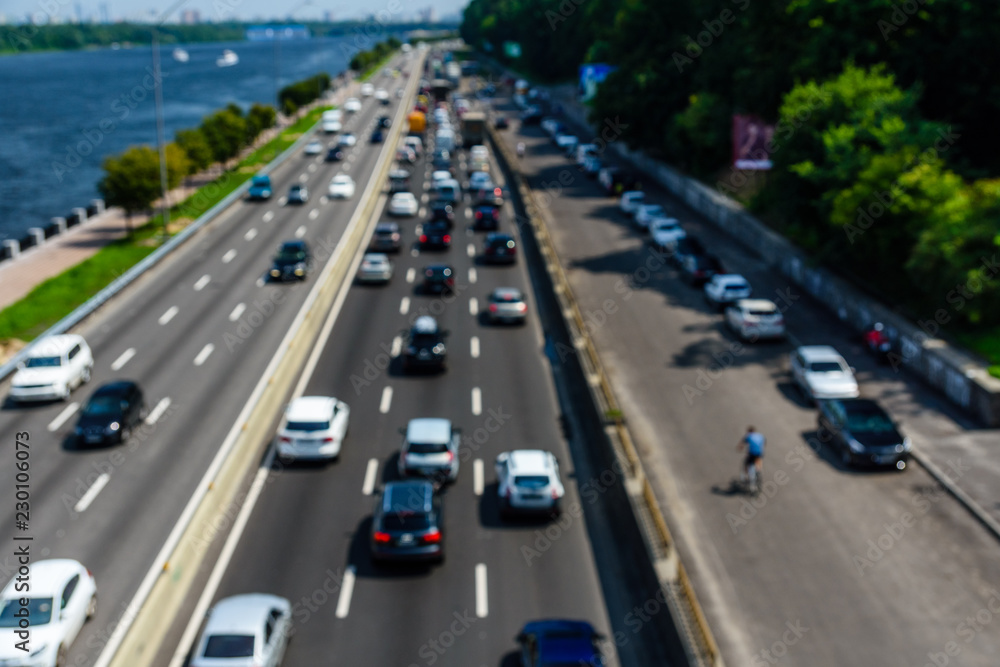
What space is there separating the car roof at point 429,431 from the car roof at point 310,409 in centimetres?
274

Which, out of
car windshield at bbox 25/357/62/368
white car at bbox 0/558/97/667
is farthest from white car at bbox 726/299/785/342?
white car at bbox 0/558/97/667

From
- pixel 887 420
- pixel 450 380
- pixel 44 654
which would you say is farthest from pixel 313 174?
pixel 44 654

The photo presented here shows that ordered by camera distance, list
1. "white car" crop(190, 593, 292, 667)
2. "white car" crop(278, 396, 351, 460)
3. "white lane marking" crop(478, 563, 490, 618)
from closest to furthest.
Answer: "white car" crop(190, 593, 292, 667)
"white lane marking" crop(478, 563, 490, 618)
"white car" crop(278, 396, 351, 460)

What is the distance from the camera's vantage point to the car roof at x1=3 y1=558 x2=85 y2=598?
63.5ft

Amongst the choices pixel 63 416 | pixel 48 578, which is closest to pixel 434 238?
pixel 63 416

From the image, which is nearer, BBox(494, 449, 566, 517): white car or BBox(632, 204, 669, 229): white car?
BBox(494, 449, 566, 517): white car

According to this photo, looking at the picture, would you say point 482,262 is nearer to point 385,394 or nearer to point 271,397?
point 385,394

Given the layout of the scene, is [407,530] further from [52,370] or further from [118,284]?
[118,284]

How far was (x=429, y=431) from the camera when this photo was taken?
27609 millimetres

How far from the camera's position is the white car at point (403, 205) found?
64.2m

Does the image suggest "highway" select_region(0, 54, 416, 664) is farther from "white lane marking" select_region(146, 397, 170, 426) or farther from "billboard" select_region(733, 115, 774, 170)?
"billboard" select_region(733, 115, 774, 170)

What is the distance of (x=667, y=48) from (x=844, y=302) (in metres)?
41.4

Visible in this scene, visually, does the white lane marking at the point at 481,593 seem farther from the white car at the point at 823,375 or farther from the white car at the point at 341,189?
the white car at the point at 341,189

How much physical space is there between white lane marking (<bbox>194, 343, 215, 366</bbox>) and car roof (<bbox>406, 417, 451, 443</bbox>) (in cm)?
1285
